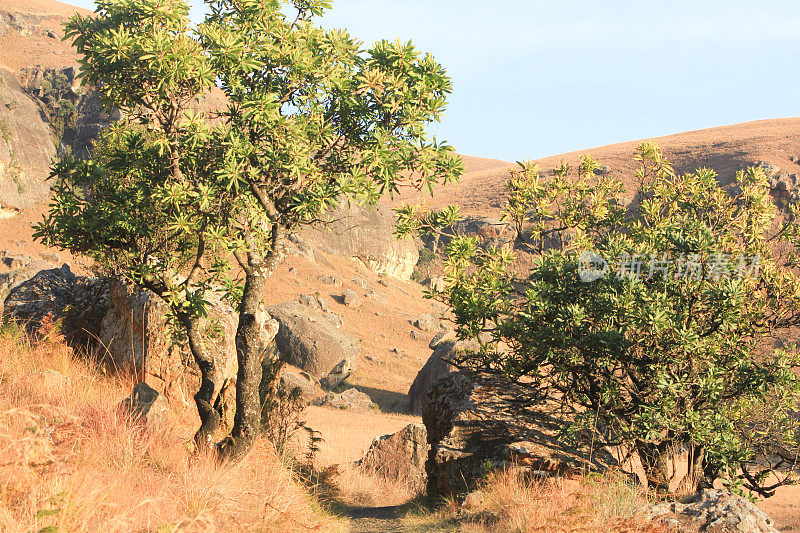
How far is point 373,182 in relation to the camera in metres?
7.54

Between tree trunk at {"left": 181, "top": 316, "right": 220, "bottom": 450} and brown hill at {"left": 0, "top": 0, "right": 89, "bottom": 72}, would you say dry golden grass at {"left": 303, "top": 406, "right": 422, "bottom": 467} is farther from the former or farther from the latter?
brown hill at {"left": 0, "top": 0, "right": 89, "bottom": 72}

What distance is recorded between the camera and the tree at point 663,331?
701cm

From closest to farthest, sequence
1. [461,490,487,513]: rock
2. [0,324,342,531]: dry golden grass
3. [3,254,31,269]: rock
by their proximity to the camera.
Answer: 1. [0,324,342,531]: dry golden grass
2. [461,490,487,513]: rock
3. [3,254,31,269]: rock

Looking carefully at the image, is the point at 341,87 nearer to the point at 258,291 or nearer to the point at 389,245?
the point at 258,291

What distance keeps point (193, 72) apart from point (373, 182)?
258cm

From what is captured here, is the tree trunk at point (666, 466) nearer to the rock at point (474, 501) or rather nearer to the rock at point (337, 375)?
the rock at point (474, 501)

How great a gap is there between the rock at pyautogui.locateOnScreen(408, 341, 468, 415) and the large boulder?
6.37 metres

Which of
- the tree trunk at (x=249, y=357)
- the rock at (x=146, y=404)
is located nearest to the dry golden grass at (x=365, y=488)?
the tree trunk at (x=249, y=357)

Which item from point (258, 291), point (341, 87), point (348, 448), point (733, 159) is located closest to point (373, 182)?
point (341, 87)

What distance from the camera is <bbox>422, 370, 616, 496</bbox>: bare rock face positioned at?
7.95m

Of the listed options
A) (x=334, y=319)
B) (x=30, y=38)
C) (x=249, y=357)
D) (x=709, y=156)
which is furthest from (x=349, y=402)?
(x=30, y=38)

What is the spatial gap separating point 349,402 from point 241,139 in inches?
971

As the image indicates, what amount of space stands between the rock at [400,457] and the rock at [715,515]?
834 centimetres

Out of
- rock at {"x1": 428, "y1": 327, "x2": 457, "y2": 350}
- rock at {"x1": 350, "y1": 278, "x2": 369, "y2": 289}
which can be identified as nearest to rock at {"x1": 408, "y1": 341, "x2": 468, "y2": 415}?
rock at {"x1": 428, "y1": 327, "x2": 457, "y2": 350}
